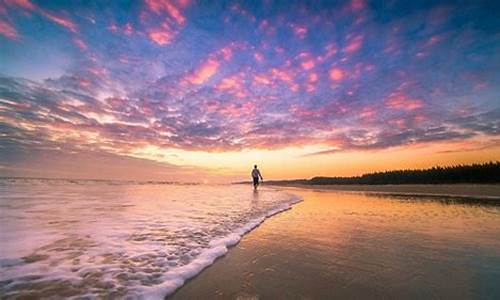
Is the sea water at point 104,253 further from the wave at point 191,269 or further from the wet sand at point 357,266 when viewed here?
the wet sand at point 357,266

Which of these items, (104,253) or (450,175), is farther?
(450,175)

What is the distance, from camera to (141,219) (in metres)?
7.45

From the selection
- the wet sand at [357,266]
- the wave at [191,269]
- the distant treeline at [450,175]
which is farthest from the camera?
the distant treeline at [450,175]

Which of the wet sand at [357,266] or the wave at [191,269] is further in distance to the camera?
A: the wave at [191,269]

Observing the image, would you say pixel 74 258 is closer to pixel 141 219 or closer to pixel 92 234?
pixel 92 234

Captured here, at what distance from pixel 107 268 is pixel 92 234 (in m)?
2.14

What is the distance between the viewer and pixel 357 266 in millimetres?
3672

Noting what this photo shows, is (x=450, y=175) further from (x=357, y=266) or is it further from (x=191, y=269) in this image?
(x=191, y=269)

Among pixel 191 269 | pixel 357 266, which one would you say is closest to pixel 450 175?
pixel 357 266

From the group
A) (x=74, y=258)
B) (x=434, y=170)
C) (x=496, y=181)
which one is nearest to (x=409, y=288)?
(x=74, y=258)

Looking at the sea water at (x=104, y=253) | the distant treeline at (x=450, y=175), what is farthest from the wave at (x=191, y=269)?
the distant treeline at (x=450, y=175)

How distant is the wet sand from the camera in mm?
2857

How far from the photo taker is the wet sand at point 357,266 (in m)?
2.86

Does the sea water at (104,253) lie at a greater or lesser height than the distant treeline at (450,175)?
lesser
